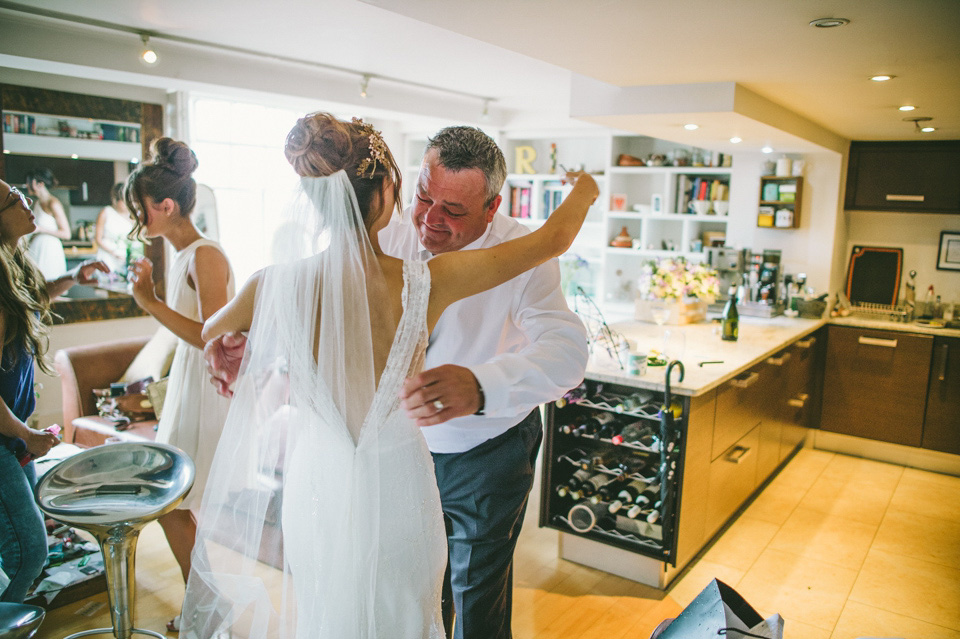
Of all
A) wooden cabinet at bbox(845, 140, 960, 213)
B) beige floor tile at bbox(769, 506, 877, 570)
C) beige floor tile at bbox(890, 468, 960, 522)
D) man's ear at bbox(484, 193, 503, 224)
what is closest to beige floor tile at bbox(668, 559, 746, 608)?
beige floor tile at bbox(769, 506, 877, 570)

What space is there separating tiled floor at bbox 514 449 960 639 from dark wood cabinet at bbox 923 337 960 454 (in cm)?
42

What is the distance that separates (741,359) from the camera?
11.1ft

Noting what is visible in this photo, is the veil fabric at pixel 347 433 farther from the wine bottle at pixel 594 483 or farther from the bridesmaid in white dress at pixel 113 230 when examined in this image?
the bridesmaid in white dress at pixel 113 230

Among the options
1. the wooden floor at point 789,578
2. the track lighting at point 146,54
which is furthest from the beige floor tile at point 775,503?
the track lighting at point 146,54

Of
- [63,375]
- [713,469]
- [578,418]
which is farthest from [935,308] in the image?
[63,375]

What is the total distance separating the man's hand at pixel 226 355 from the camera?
1.62 m

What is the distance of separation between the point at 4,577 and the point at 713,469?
9.62ft

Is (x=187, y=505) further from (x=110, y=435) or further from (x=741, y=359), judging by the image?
(x=741, y=359)

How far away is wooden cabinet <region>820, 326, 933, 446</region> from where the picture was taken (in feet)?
15.1

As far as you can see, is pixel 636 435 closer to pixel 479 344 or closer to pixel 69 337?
pixel 479 344

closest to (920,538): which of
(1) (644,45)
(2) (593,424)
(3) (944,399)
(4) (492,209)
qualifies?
(3) (944,399)

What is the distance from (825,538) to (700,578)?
96cm

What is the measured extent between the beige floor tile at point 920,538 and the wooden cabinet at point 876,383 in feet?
3.16

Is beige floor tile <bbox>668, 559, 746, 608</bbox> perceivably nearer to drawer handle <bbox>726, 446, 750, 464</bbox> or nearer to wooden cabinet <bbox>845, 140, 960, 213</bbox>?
drawer handle <bbox>726, 446, 750, 464</bbox>
